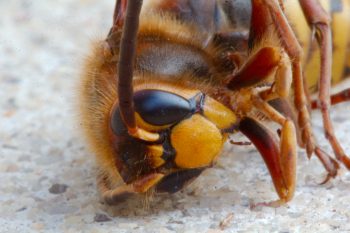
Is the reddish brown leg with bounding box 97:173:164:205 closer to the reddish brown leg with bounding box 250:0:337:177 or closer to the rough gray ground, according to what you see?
the rough gray ground

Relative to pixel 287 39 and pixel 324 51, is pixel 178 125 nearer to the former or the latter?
pixel 287 39

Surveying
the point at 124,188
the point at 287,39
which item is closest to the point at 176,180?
the point at 124,188

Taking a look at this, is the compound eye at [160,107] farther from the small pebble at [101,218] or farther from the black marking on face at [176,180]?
the small pebble at [101,218]

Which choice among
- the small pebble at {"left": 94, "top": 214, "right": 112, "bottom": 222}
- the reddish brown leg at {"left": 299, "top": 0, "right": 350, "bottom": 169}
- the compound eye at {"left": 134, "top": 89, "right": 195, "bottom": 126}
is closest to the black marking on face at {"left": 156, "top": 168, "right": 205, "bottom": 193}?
the compound eye at {"left": 134, "top": 89, "right": 195, "bottom": 126}

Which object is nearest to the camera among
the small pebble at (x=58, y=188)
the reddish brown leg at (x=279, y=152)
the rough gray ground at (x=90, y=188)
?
the reddish brown leg at (x=279, y=152)

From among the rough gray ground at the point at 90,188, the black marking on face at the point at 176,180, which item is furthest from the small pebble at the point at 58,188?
the black marking on face at the point at 176,180
